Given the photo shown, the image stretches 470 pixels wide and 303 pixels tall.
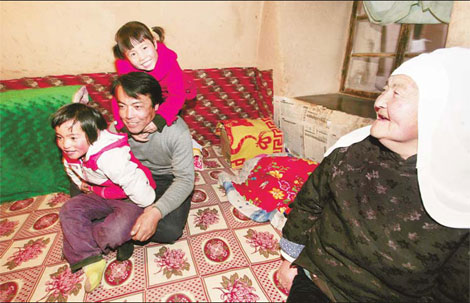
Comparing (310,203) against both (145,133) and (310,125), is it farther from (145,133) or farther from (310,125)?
(310,125)

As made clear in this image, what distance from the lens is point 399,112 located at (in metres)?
0.93

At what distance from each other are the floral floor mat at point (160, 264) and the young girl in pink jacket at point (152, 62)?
756 millimetres

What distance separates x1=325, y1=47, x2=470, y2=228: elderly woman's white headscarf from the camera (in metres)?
0.84

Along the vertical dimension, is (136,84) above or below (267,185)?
above

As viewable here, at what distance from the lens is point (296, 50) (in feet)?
9.93

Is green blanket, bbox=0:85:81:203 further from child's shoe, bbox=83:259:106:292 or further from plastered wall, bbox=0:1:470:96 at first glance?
child's shoe, bbox=83:259:106:292

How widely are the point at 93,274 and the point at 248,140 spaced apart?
1.76 meters

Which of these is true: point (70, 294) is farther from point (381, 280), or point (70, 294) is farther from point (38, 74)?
point (38, 74)

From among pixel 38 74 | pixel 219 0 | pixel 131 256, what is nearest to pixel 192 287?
pixel 131 256

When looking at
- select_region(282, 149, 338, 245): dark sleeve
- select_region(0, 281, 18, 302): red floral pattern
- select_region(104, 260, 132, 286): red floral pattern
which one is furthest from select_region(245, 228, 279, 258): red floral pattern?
select_region(0, 281, 18, 302): red floral pattern

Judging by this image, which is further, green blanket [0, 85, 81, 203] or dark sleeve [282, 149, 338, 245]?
green blanket [0, 85, 81, 203]

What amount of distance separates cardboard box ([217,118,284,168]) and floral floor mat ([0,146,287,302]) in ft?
2.60

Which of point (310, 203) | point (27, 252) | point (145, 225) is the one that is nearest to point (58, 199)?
point (27, 252)

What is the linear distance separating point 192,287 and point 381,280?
90cm
